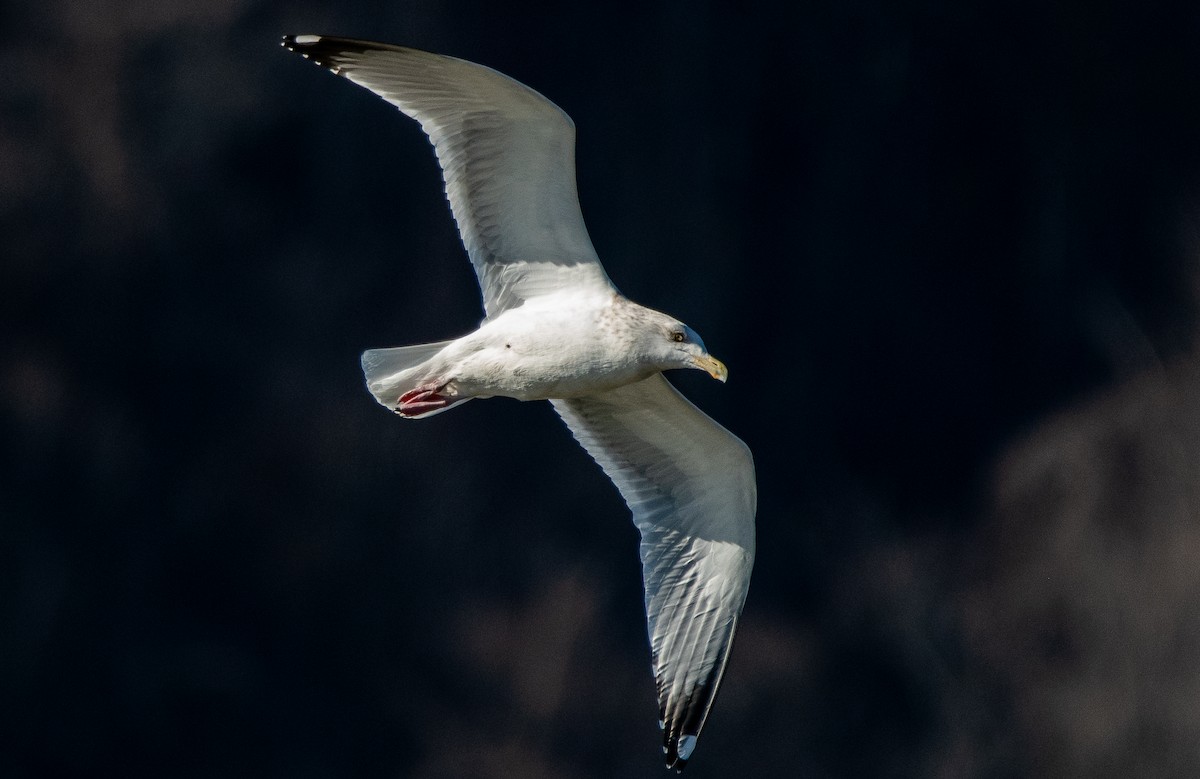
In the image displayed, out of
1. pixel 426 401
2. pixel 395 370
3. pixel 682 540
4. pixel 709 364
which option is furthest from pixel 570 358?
pixel 682 540

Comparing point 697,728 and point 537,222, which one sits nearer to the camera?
point 537,222

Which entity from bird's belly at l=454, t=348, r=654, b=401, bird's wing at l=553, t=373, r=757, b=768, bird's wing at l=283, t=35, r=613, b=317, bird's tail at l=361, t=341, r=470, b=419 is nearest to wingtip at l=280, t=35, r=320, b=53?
bird's wing at l=283, t=35, r=613, b=317

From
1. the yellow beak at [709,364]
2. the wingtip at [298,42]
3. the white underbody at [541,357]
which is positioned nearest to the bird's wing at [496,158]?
the wingtip at [298,42]

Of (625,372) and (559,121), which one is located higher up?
(559,121)

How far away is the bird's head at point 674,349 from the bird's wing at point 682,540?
682 mm

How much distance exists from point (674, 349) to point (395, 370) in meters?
1.24

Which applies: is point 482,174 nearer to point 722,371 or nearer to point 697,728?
point 722,371

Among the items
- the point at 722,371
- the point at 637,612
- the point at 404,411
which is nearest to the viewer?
the point at 722,371

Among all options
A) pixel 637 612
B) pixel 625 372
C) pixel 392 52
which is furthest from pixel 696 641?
pixel 637 612

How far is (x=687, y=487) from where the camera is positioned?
A: 738 centimetres

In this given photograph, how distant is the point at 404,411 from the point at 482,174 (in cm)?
105

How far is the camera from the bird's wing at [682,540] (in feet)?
24.0

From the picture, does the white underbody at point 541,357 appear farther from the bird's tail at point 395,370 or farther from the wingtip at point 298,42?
the wingtip at point 298,42

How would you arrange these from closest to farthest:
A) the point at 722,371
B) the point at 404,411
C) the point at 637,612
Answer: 1. the point at 722,371
2. the point at 404,411
3. the point at 637,612
